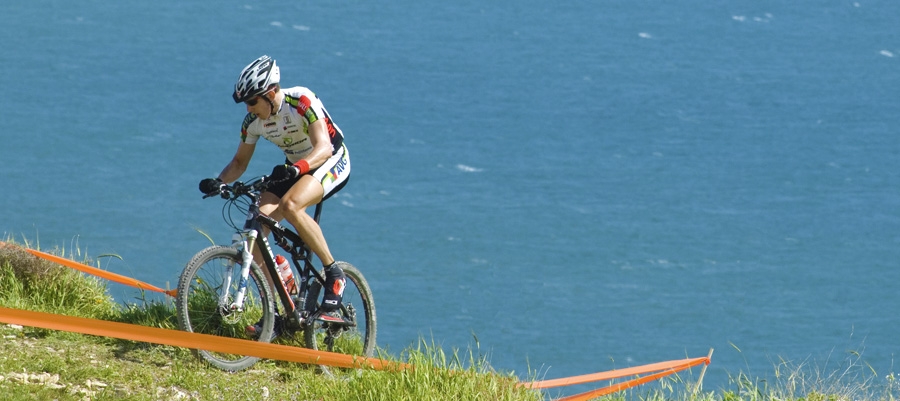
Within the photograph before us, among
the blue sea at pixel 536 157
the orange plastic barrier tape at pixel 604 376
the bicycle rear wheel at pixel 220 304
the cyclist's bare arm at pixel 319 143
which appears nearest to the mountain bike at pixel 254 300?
the bicycle rear wheel at pixel 220 304

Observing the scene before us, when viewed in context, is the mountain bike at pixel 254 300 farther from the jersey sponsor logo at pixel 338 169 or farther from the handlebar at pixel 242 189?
the jersey sponsor logo at pixel 338 169

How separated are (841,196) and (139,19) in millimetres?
56515

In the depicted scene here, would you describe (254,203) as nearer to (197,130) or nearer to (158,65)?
(197,130)

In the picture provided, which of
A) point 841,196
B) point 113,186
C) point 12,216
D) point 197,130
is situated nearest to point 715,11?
point 841,196

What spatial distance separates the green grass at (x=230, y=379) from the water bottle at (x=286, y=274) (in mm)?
350

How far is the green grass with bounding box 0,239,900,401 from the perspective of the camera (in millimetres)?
7141

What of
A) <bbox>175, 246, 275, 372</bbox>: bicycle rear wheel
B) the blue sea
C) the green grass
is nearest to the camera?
the green grass

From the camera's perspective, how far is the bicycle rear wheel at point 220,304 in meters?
7.67

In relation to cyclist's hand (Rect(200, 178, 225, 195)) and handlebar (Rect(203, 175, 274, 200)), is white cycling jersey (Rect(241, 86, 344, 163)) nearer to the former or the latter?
handlebar (Rect(203, 175, 274, 200))

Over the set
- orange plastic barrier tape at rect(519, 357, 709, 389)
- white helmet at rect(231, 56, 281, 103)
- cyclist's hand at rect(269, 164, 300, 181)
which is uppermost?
white helmet at rect(231, 56, 281, 103)

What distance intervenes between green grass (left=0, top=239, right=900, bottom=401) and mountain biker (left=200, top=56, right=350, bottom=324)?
2.64 feet

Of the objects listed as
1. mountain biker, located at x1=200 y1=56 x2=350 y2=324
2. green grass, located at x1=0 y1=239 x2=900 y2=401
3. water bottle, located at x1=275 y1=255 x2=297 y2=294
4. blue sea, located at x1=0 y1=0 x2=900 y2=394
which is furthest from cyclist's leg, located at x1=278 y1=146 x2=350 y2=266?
blue sea, located at x1=0 y1=0 x2=900 y2=394

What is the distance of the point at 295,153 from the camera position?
840 cm

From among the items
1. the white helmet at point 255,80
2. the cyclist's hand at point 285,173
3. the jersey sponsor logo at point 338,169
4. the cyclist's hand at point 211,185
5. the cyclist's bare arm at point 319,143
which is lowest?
the jersey sponsor logo at point 338,169
